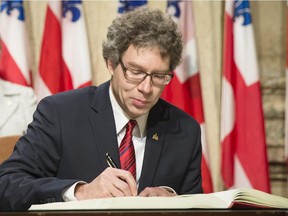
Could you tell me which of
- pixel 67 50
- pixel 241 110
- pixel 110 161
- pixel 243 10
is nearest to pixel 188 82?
pixel 241 110

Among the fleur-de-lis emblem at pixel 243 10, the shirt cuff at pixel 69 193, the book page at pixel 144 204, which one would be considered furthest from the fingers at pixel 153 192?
the fleur-de-lis emblem at pixel 243 10

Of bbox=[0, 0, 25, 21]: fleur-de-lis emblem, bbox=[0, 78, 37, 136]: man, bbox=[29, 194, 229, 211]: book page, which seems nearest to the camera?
bbox=[29, 194, 229, 211]: book page

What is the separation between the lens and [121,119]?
2.50 meters

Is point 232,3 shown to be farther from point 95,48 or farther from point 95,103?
point 95,103

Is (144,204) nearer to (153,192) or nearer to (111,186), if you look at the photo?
(111,186)

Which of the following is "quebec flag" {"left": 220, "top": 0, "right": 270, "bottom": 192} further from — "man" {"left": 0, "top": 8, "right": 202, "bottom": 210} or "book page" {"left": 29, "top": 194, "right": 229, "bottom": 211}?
"book page" {"left": 29, "top": 194, "right": 229, "bottom": 211}

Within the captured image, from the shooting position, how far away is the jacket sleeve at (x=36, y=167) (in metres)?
2.04

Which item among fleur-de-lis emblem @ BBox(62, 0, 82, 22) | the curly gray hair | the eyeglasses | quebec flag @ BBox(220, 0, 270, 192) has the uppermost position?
fleur-de-lis emblem @ BBox(62, 0, 82, 22)

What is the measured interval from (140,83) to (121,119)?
0.73ft

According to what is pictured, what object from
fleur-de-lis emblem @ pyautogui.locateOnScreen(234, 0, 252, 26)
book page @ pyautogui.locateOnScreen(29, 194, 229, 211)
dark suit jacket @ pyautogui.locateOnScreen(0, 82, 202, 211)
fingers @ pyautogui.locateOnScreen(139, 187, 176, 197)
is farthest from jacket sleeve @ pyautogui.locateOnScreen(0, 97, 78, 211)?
fleur-de-lis emblem @ pyautogui.locateOnScreen(234, 0, 252, 26)

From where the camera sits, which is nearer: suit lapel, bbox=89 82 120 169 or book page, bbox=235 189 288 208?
book page, bbox=235 189 288 208

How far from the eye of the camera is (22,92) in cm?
380

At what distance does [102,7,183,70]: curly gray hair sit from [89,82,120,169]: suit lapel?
0.17 metres

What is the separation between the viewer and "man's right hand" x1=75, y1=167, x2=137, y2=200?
1896mm
